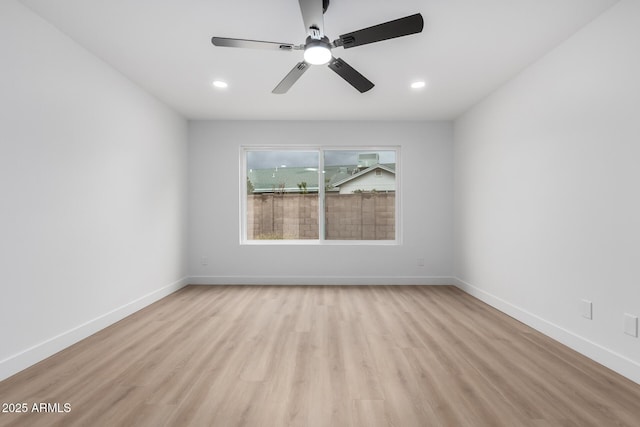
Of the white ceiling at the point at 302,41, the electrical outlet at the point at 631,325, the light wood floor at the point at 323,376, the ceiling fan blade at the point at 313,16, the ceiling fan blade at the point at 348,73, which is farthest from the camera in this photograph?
the ceiling fan blade at the point at 348,73

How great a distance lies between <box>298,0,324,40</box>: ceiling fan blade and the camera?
1610 mm

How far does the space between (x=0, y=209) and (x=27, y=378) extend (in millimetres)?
1055

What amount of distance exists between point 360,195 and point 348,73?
2479mm

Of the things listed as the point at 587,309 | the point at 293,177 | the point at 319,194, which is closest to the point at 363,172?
the point at 319,194

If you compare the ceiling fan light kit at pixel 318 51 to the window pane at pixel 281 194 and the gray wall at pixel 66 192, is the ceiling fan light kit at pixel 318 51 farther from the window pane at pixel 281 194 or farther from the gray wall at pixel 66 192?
the window pane at pixel 281 194

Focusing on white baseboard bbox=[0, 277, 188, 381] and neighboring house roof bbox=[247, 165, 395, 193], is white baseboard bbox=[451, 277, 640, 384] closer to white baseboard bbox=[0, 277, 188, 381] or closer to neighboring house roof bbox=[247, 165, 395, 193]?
neighboring house roof bbox=[247, 165, 395, 193]

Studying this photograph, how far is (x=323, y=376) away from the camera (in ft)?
6.07

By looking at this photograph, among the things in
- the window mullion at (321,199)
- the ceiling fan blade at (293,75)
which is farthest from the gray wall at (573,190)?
the window mullion at (321,199)

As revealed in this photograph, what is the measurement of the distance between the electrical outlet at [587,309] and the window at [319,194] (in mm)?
2463

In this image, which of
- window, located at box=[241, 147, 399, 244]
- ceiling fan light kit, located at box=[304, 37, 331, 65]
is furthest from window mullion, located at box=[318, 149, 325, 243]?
ceiling fan light kit, located at box=[304, 37, 331, 65]

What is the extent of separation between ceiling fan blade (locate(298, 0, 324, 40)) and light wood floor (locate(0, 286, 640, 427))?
2.15m

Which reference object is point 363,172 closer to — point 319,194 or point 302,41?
point 319,194

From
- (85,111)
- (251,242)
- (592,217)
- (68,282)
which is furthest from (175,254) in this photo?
(592,217)

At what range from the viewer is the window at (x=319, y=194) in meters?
4.51
